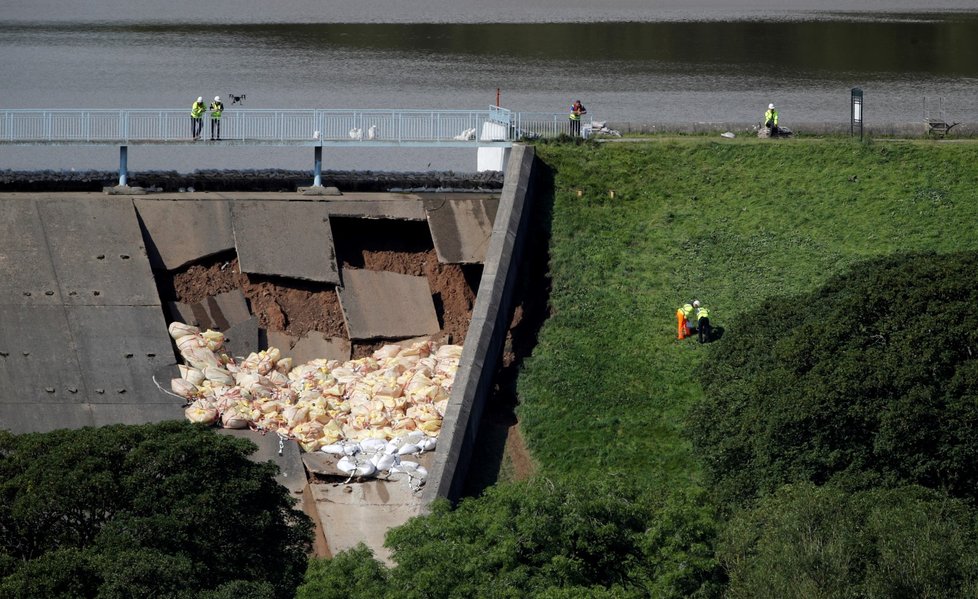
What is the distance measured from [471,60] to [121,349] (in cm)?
2621

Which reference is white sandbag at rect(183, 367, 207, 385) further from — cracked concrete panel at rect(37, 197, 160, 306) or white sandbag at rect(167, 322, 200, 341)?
cracked concrete panel at rect(37, 197, 160, 306)

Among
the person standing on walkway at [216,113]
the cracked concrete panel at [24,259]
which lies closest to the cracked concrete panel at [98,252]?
the cracked concrete panel at [24,259]

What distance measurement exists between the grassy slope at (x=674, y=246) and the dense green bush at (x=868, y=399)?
7.26ft

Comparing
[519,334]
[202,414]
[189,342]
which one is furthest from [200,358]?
[519,334]

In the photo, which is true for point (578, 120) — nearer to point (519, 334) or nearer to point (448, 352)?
point (448, 352)

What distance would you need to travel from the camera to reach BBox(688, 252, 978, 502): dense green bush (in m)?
24.6

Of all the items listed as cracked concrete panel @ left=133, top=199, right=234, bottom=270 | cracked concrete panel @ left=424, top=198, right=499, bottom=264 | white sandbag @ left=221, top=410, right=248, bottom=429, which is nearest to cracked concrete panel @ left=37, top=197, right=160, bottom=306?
cracked concrete panel @ left=133, top=199, right=234, bottom=270

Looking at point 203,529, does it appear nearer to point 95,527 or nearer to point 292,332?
point 95,527

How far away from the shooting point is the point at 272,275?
35.0 m

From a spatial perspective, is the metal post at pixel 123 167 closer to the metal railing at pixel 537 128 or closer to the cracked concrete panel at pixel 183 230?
the cracked concrete panel at pixel 183 230

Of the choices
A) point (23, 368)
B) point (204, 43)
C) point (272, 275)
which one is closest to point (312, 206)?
point (272, 275)

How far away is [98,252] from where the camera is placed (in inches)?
1336

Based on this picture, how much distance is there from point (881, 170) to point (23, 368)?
18404 mm

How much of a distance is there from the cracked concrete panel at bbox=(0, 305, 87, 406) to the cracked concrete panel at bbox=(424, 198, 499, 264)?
800cm
